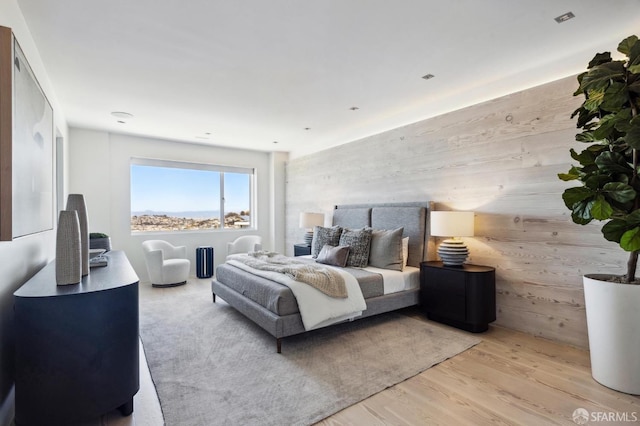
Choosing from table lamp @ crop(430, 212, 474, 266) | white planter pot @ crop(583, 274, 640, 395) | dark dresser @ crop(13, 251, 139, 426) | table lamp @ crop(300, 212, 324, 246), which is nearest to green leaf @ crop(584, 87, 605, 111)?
white planter pot @ crop(583, 274, 640, 395)

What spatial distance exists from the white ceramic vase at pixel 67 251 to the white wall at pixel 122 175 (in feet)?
12.8

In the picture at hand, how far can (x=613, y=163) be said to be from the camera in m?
2.14

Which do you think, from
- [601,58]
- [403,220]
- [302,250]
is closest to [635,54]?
[601,58]

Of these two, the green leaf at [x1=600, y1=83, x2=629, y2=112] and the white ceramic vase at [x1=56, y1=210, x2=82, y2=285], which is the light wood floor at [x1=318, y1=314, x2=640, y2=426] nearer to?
the white ceramic vase at [x1=56, y1=210, x2=82, y2=285]

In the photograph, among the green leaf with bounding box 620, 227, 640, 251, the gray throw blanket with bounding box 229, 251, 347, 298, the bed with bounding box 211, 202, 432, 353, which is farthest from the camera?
the gray throw blanket with bounding box 229, 251, 347, 298

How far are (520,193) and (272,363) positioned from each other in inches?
111

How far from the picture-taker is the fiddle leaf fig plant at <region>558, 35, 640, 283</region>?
78.6 inches

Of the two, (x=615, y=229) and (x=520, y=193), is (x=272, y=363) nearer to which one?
(x=615, y=229)

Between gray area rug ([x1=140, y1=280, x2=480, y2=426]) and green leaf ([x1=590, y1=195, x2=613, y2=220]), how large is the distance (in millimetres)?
1496

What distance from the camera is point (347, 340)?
9.86 feet

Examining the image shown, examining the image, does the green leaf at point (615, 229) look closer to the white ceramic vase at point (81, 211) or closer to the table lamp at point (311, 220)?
the white ceramic vase at point (81, 211)

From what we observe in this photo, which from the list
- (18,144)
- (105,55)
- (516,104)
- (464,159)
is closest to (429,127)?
(464,159)

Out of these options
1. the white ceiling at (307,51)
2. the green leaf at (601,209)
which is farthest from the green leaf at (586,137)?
the white ceiling at (307,51)

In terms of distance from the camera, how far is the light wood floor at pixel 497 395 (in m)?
1.86
